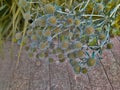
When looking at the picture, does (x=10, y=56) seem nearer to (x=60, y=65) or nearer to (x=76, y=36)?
(x=60, y=65)

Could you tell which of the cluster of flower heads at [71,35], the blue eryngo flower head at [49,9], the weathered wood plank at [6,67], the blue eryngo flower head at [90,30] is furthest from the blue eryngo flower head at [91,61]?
the weathered wood plank at [6,67]

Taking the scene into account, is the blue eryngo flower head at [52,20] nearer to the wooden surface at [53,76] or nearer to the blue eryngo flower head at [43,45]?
the blue eryngo flower head at [43,45]

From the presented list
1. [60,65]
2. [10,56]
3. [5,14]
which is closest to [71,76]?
[60,65]

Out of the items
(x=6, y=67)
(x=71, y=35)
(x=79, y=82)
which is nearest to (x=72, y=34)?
(x=71, y=35)

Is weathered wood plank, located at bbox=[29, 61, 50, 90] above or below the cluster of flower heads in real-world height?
below

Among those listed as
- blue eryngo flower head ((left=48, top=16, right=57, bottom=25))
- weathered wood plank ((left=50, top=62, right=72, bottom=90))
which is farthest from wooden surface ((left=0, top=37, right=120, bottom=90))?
blue eryngo flower head ((left=48, top=16, right=57, bottom=25))

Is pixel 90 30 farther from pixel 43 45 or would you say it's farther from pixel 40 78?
pixel 40 78

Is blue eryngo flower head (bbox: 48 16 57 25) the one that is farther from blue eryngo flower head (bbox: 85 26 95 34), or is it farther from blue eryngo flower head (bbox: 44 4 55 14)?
blue eryngo flower head (bbox: 85 26 95 34)
